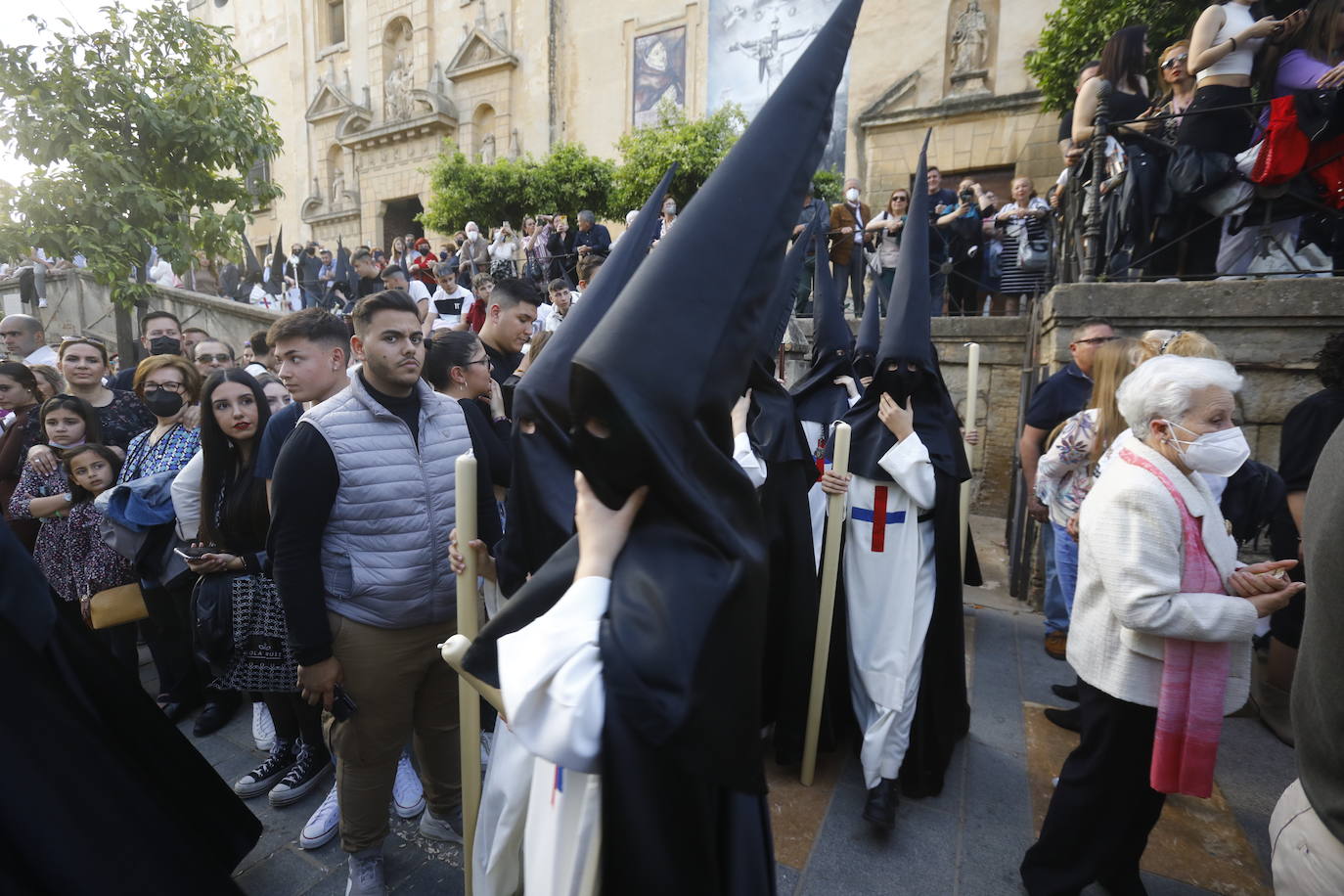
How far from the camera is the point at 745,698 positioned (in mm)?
1093

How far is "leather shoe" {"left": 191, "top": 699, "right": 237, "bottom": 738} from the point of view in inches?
143

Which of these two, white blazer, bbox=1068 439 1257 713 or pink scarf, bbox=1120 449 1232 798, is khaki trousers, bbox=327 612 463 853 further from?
pink scarf, bbox=1120 449 1232 798

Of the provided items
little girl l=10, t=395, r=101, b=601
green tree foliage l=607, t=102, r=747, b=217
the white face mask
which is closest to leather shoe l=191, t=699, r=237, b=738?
little girl l=10, t=395, r=101, b=601

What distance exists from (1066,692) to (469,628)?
363 cm

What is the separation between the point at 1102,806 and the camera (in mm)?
2299

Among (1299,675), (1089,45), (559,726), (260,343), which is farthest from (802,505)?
(1089,45)

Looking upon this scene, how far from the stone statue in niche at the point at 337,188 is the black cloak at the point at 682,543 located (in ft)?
103

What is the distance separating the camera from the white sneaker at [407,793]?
9.74 ft

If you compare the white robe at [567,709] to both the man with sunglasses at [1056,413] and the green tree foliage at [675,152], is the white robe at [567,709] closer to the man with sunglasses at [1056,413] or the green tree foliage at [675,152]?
the man with sunglasses at [1056,413]

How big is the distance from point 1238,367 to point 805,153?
4.97 metres

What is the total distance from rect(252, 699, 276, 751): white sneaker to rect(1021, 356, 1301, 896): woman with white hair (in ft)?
11.7

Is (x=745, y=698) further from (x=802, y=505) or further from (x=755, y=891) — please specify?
(x=802, y=505)

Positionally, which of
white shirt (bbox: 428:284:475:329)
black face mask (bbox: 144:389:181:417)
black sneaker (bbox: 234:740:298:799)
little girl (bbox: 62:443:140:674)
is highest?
white shirt (bbox: 428:284:475:329)

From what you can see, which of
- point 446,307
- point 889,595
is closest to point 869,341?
point 889,595
